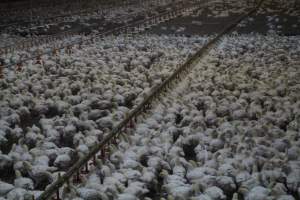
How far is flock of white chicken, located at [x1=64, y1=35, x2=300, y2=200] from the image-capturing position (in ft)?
13.7

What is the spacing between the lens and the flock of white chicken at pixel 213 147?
418 centimetres

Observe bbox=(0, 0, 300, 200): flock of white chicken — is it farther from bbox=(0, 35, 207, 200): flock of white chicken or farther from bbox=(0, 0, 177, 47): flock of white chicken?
bbox=(0, 0, 177, 47): flock of white chicken

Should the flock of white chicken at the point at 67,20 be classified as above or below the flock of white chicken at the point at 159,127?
below

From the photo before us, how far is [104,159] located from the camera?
4.84 m

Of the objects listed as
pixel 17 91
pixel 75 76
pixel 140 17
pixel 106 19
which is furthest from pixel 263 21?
pixel 17 91

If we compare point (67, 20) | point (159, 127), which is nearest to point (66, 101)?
point (159, 127)

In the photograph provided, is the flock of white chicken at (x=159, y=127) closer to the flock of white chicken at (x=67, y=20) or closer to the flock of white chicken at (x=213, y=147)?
the flock of white chicken at (x=213, y=147)

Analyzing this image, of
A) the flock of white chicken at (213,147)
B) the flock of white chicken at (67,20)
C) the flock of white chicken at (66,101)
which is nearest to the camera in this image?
the flock of white chicken at (213,147)

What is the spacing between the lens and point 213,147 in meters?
5.04

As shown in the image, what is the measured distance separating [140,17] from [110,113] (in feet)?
40.5

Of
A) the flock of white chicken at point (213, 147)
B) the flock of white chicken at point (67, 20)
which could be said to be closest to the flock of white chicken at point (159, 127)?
the flock of white chicken at point (213, 147)

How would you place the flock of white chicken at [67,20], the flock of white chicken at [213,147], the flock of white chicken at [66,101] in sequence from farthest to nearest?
the flock of white chicken at [67,20] → the flock of white chicken at [66,101] → the flock of white chicken at [213,147]

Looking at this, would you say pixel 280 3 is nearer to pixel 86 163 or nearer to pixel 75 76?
pixel 75 76

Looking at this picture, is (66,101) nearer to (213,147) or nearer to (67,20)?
(213,147)
